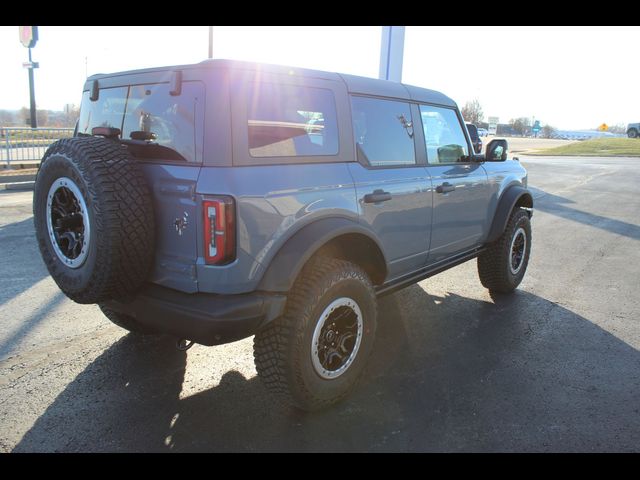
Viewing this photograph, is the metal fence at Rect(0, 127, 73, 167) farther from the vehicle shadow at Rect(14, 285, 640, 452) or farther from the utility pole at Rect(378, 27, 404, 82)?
Answer: the vehicle shadow at Rect(14, 285, 640, 452)

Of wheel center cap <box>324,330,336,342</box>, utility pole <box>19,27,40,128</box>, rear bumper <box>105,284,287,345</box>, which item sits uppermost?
utility pole <box>19,27,40,128</box>

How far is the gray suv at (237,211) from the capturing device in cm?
247

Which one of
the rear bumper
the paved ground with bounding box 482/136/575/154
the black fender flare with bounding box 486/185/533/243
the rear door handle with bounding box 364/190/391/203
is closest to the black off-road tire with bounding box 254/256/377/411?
the rear bumper

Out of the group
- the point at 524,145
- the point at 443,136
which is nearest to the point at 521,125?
the point at 524,145

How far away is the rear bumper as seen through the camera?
2469 mm

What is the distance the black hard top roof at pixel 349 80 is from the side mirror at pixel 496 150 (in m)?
0.57

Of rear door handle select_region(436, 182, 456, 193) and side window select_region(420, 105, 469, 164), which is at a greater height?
side window select_region(420, 105, 469, 164)

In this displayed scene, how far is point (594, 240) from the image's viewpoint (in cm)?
776

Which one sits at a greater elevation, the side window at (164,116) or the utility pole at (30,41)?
the utility pole at (30,41)

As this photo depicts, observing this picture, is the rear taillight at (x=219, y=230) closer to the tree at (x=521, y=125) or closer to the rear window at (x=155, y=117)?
the rear window at (x=155, y=117)

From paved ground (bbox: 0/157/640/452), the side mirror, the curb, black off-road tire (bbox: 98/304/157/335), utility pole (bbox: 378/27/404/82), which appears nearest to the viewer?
paved ground (bbox: 0/157/640/452)

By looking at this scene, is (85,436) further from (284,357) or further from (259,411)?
(284,357)

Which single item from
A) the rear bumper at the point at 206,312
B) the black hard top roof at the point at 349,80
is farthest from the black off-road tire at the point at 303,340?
the black hard top roof at the point at 349,80
